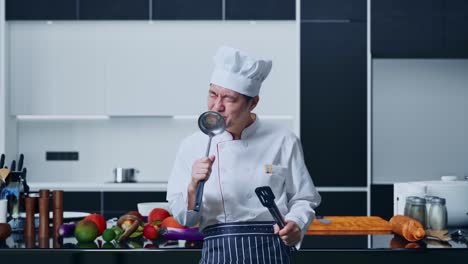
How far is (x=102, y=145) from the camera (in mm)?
4992

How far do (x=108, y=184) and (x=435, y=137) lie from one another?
236 cm

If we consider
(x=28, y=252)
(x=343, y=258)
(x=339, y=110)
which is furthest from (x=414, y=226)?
(x=339, y=110)

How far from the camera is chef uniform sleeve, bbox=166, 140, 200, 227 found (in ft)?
5.47

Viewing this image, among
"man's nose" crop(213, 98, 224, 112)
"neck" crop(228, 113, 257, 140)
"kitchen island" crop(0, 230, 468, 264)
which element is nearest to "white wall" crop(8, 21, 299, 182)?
"kitchen island" crop(0, 230, 468, 264)

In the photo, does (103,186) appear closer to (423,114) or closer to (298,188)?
(423,114)

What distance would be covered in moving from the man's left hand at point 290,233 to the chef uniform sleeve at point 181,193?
219mm

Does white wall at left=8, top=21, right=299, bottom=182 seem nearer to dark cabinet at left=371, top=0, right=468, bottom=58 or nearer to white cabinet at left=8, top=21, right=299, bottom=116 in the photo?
white cabinet at left=8, top=21, right=299, bottom=116

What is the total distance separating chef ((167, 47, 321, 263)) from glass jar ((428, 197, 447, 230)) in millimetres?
784

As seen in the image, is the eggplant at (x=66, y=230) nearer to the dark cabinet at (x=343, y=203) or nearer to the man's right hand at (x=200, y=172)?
the man's right hand at (x=200, y=172)

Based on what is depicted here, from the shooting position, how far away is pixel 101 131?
4988 mm

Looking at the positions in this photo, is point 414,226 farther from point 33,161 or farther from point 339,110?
point 33,161

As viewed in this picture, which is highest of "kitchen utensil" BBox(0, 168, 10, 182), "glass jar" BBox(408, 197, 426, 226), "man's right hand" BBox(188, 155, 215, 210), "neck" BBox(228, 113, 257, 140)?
"neck" BBox(228, 113, 257, 140)

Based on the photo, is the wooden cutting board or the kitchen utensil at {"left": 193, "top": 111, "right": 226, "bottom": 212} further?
the wooden cutting board

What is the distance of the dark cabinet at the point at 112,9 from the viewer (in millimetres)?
4594
